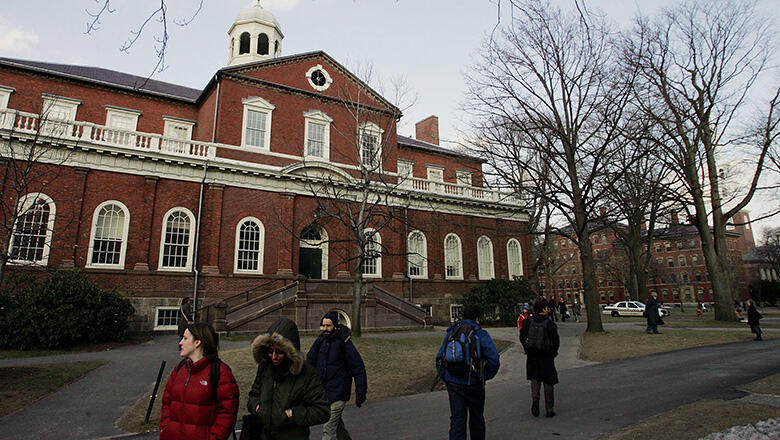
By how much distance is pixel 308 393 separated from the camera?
3467 mm

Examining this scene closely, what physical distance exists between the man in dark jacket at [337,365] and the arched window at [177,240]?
16.9 meters

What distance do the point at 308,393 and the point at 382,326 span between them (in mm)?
17505

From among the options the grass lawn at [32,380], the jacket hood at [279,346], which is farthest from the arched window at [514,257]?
the jacket hood at [279,346]

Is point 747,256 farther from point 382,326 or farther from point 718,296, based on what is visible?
point 382,326

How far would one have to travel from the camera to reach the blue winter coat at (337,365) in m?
5.52

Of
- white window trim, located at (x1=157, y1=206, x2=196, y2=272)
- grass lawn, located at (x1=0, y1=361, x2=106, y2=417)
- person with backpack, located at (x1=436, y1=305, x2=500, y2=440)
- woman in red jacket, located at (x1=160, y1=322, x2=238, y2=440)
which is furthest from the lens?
white window trim, located at (x1=157, y1=206, x2=196, y2=272)

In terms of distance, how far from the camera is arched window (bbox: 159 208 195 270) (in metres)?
20.2

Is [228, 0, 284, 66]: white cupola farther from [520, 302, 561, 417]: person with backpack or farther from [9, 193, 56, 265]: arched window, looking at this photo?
[520, 302, 561, 417]: person with backpack

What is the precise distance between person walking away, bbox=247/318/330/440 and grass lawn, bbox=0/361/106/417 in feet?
24.1

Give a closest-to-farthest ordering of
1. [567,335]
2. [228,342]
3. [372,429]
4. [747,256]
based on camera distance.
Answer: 1. [372,429]
2. [228,342]
3. [567,335]
4. [747,256]

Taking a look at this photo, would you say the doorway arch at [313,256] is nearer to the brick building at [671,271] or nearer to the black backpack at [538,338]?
the black backpack at [538,338]

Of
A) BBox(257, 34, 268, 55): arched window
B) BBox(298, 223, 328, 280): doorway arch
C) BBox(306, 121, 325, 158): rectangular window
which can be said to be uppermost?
BBox(257, 34, 268, 55): arched window

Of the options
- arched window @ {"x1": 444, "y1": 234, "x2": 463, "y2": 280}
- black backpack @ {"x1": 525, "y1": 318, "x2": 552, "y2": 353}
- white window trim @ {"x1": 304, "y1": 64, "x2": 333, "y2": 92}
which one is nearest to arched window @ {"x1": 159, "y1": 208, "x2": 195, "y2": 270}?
white window trim @ {"x1": 304, "y1": 64, "x2": 333, "y2": 92}

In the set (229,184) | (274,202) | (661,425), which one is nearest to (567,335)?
(661,425)
